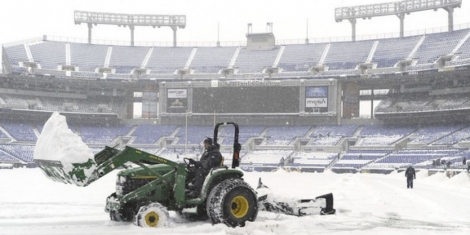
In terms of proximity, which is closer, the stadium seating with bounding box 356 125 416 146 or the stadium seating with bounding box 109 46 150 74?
the stadium seating with bounding box 356 125 416 146

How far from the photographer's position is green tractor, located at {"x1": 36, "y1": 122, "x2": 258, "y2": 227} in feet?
28.1

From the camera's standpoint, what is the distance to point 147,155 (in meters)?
9.04

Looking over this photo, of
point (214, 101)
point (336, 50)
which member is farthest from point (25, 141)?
point (336, 50)

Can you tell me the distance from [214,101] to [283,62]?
31.5 ft

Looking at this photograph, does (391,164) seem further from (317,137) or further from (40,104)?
(40,104)

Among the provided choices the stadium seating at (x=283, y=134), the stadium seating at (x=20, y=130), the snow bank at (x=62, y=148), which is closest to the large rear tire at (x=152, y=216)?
the snow bank at (x=62, y=148)


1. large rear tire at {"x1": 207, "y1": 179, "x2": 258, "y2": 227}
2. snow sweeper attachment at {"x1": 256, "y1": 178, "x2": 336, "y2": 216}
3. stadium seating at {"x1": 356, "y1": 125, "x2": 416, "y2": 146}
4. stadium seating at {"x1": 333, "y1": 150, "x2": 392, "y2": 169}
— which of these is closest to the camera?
large rear tire at {"x1": 207, "y1": 179, "x2": 258, "y2": 227}

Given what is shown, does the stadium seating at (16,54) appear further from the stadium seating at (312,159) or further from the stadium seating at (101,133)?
the stadium seating at (312,159)

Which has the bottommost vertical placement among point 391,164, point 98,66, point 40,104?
point 391,164

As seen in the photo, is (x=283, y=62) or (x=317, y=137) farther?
(x=283, y=62)

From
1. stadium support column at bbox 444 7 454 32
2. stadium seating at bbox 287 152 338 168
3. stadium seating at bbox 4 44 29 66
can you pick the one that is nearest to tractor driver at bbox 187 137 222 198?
stadium seating at bbox 287 152 338 168

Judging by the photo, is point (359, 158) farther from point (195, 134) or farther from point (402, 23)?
point (402, 23)

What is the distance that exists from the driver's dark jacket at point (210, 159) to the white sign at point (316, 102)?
151 feet

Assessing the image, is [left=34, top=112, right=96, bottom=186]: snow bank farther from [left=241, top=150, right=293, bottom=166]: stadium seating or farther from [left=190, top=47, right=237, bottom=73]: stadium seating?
[left=190, top=47, right=237, bottom=73]: stadium seating
